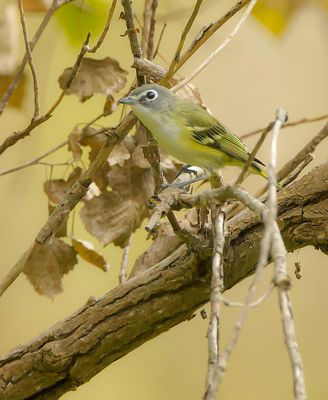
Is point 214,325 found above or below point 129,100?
below

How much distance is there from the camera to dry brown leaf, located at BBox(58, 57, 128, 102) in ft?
4.65

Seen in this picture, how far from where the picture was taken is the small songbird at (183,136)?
1.27 metres

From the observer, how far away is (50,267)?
146cm

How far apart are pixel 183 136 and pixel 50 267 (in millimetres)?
380

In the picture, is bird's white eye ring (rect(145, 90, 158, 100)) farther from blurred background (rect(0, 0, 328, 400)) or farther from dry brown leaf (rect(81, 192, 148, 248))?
blurred background (rect(0, 0, 328, 400))

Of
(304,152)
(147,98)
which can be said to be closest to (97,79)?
(147,98)

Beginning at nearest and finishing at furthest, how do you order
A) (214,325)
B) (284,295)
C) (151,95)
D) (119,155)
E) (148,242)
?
(284,295)
(214,325)
(151,95)
(119,155)
(148,242)

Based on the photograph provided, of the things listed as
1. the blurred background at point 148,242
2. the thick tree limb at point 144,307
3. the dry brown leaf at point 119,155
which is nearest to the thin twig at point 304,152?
the thick tree limb at point 144,307

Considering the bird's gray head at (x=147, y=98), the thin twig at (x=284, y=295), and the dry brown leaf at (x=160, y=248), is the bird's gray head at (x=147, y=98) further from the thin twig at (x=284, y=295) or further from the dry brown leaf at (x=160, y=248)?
the thin twig at (x=284, y=295)

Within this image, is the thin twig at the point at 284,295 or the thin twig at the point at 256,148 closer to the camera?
the thin twig at the point at 284,295

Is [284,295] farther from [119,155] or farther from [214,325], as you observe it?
[119,155]

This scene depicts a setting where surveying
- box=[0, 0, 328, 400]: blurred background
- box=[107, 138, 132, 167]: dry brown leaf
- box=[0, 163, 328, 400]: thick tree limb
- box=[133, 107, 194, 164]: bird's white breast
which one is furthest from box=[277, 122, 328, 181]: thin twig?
box=[0, 0, 328, 400]: blurred background

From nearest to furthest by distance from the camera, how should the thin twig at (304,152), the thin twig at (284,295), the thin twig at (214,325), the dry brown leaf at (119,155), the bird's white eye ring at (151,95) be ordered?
the thin twig at (284,295), the thin twig at (214,325), the thin twig at (304,152), the bird's white eye ring at (151,95), the dry brown leaf at (119,155)

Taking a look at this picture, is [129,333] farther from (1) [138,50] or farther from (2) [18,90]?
(2) [18,90]
